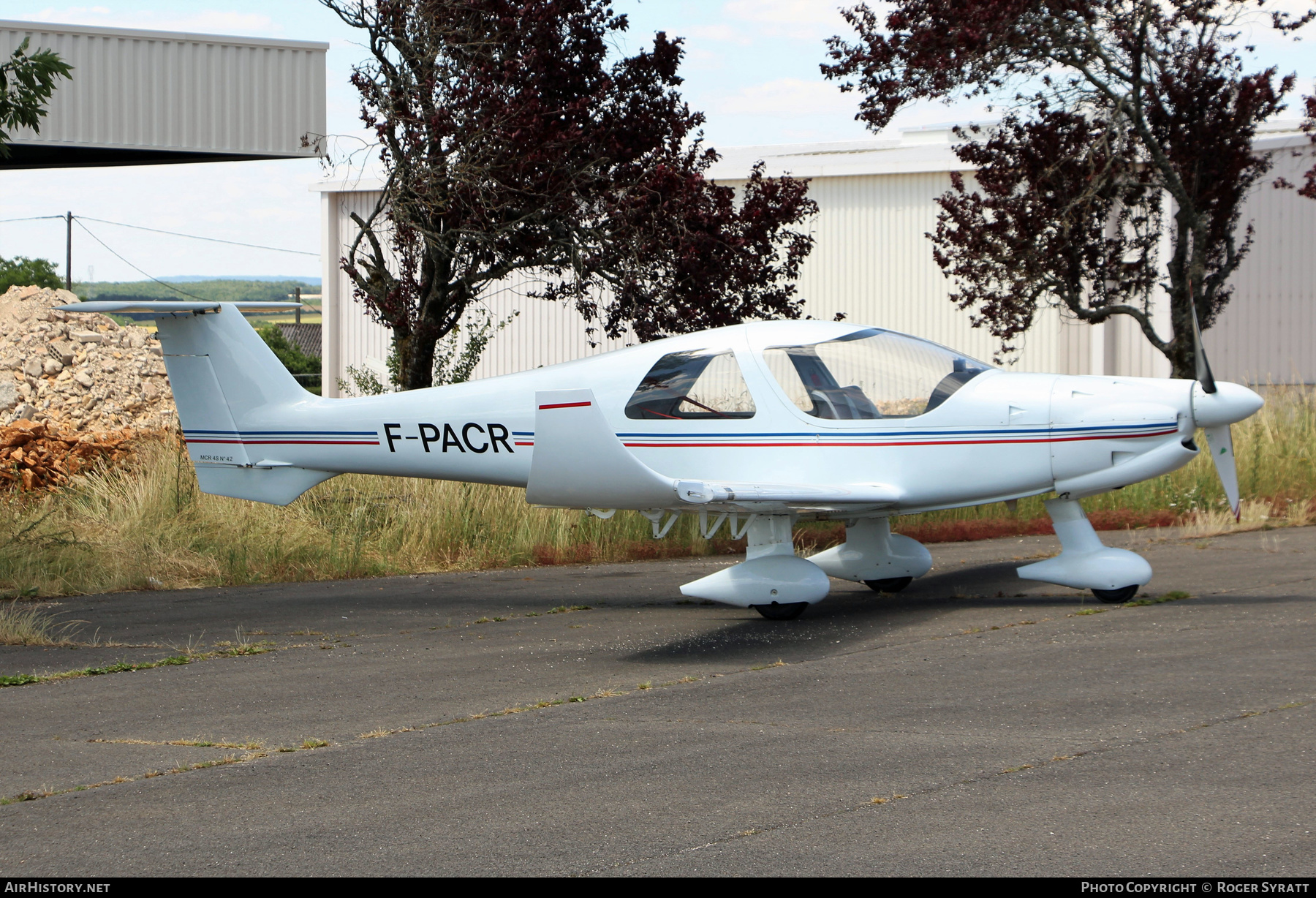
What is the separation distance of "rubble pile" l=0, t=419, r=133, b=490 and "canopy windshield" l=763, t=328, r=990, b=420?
9.34 meters

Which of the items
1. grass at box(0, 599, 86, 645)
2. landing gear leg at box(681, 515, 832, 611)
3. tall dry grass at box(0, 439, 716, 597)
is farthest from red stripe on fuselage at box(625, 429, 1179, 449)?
grass at box(0, 599, 86, 645)

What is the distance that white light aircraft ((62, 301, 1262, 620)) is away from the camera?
8859 millimetres

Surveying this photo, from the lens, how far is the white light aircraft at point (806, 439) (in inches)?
349

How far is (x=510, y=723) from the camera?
6352mm

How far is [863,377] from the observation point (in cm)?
949

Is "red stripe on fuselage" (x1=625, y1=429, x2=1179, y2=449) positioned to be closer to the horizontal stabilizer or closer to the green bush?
the horizontal stabilizer

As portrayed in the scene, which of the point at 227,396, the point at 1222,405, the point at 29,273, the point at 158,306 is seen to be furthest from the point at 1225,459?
the point at 29,273

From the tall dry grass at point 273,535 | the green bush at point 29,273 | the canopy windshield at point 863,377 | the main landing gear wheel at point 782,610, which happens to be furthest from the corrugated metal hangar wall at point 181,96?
the green bush at point 29,273

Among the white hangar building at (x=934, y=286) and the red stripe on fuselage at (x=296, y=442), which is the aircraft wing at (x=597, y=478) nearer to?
the red stripe on fuselage at (x=296, y=442)

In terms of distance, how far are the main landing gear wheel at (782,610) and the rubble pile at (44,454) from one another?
30.5 feet

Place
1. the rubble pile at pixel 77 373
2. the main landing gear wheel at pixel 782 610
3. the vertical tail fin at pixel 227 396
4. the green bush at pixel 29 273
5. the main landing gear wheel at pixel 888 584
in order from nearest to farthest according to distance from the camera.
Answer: the main landing gear wheel at pixel 782 610, the main landing gear wheel at pixel 888 584, the vertical tail fin at pixel 227 396, the rubble pile at pixel 77 373, the green bush at pixel 29 273

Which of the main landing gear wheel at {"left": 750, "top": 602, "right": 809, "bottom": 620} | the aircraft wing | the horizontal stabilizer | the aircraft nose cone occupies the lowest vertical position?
the main landing gear wheel at {"left": 750, "top": 602, "right": 809, "bottom": 620}

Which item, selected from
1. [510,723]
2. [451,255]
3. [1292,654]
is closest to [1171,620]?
[1292,654]

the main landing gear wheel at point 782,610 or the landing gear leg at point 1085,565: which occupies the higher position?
the landing gear leg at point 1085,565
